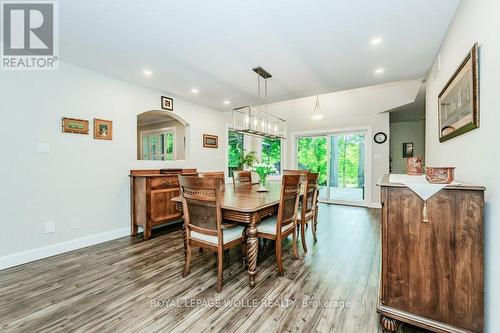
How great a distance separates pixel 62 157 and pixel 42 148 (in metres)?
0.22

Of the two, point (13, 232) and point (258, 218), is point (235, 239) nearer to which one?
point (258, 218)

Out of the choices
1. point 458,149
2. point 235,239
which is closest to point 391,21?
point 458,149

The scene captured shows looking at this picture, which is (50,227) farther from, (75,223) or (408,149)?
(408,149)

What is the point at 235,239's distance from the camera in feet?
6.74

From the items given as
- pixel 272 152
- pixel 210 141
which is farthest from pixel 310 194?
pixel 272 152

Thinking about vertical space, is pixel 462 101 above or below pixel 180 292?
above

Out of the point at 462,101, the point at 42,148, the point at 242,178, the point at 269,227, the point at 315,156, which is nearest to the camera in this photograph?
the point at 462,101

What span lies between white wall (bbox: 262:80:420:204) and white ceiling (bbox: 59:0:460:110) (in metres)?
1.66

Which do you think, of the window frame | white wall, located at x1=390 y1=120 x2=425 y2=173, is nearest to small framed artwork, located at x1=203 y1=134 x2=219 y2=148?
the window frame

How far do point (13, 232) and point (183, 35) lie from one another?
9.30ft

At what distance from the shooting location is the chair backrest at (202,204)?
5.98 ft

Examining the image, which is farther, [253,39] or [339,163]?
[339,163]

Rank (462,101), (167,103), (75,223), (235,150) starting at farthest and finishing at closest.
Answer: (235,150) < (167,103) < (75,223) < (462,101)

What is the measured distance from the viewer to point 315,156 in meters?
6.29
